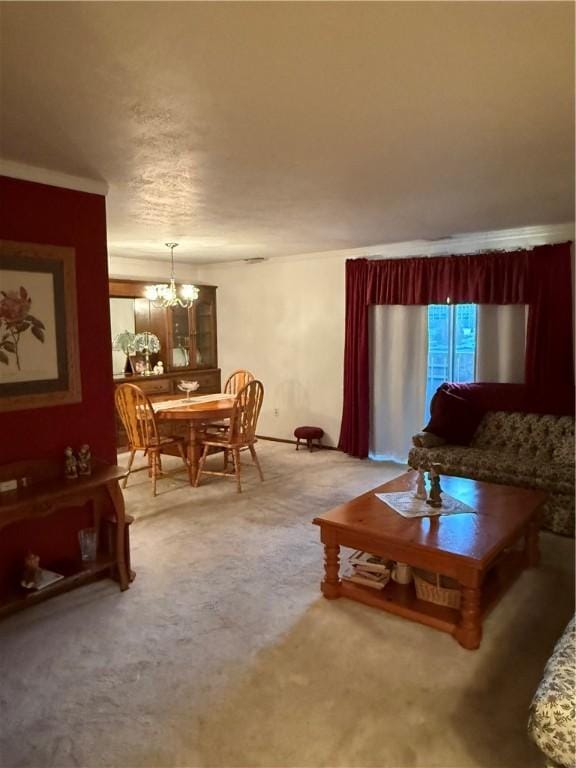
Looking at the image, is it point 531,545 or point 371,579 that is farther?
point 531,545

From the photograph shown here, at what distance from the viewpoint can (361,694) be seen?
2.05m

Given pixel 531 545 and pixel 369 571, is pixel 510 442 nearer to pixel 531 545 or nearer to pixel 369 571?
pixel 531 545

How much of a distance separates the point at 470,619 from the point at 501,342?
2997 mm

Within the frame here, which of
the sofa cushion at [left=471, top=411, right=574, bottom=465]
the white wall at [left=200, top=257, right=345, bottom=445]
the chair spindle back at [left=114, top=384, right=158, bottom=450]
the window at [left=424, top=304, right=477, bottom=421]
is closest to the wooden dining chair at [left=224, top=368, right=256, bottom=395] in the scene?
the white wall at [left=200, top=257, right=345, bottom=445]

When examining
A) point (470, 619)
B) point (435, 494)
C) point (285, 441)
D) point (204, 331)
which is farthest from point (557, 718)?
point (204, 331)

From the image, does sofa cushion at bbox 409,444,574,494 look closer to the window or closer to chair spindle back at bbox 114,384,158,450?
the window

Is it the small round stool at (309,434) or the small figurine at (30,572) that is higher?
the small round stool at (309,434)

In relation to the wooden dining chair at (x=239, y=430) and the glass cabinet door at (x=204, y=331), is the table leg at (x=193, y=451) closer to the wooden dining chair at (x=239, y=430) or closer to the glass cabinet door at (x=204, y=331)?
the wooden dining chair at (x=239, y=430)

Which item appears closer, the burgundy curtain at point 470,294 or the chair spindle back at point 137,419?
the burgundy curtain at point 470,294

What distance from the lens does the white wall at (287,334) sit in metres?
5.96

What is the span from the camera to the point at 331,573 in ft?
9.11

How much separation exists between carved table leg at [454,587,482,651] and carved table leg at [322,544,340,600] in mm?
677

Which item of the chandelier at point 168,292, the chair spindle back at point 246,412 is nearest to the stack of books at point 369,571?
the chair spindle back at point 246,412

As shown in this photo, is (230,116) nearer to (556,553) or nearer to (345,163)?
(345,163)
